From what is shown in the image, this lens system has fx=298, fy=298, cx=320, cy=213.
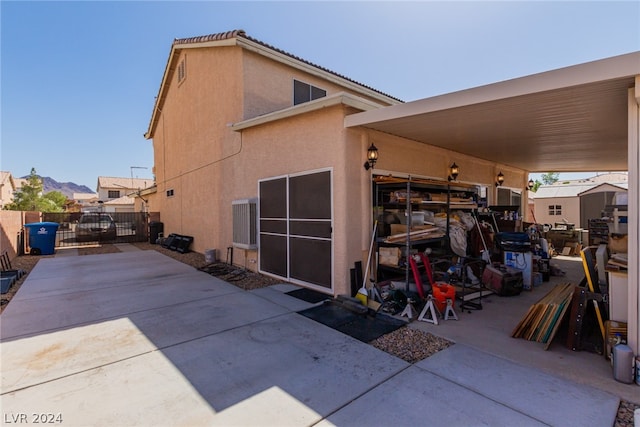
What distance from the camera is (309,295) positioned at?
577 centimetres

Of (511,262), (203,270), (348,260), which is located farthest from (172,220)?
(511,262)

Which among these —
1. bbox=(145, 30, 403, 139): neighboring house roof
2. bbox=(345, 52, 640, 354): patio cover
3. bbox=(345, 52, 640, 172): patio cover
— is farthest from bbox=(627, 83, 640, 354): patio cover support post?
bbox=(145, 30, 403, 139): neighboring house roof

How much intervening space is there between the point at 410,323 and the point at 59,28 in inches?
527

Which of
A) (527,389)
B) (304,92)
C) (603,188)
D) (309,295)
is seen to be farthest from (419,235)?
(603,188)

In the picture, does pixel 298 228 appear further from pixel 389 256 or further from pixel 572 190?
pixel 572 190

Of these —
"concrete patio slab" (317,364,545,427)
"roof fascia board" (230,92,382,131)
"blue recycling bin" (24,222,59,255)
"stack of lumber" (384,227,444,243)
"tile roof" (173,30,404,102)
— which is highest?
"tile roof" (173,30,404,102)

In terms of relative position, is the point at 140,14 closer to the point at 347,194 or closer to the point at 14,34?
the point at 14,34

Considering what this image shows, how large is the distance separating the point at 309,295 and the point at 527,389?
369 cm

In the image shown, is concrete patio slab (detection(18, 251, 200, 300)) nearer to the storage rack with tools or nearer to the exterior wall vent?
the exterior wall vent

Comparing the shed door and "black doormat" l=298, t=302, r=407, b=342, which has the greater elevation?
the shed door

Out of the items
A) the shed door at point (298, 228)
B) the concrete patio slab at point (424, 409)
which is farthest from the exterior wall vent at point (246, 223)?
the concrete patio slab at point (424, 409)

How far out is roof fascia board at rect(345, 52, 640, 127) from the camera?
2.97 metres

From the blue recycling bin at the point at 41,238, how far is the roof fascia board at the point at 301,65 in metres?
10.2

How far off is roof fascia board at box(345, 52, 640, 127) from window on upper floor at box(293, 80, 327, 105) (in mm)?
5548
